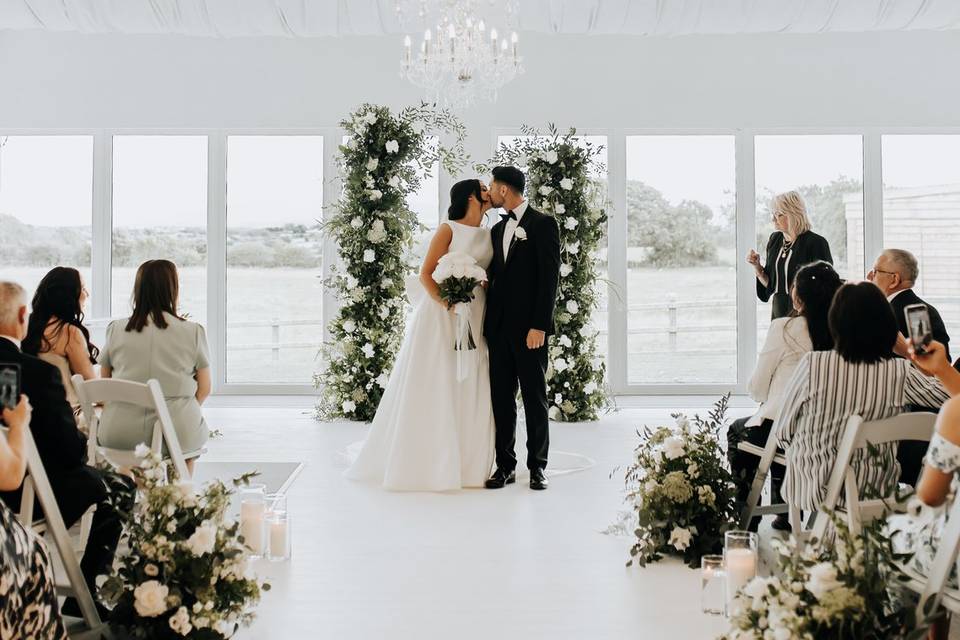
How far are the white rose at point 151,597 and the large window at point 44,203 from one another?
686 centimetres

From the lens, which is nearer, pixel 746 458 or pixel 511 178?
pixel 746 458

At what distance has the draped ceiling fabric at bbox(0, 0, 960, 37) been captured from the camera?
7293 mm

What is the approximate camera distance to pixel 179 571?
2693 millimetres

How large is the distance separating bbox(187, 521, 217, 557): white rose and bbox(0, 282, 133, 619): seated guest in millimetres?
296

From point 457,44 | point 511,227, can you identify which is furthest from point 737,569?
point 457,44

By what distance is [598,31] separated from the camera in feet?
25.0

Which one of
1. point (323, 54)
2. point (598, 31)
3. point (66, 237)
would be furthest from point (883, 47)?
point (66, 237)

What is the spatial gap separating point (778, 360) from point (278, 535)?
2.23 metres

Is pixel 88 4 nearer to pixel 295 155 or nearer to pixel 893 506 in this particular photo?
pixel 295 155

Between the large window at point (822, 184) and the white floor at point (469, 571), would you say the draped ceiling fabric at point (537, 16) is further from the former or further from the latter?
the white floor at point (469, 571)

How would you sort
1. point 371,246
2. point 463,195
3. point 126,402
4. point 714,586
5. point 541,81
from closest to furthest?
point 714,586
point 126,402
point 463,195
point 371,246
point 541,81

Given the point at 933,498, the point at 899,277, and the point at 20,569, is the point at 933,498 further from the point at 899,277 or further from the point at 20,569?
the point at 20,569

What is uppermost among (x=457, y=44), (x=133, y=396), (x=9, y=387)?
(x=457, y=44)

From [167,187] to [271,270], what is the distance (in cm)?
127
